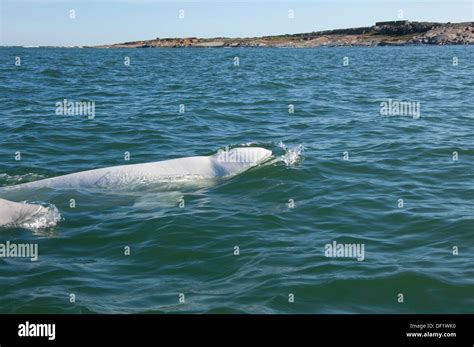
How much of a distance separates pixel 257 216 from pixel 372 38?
147 metres

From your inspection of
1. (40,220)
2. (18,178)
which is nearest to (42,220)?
(40,220)

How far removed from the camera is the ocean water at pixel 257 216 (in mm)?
8617

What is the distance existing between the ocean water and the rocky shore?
11151cm

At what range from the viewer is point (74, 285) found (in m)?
9.02

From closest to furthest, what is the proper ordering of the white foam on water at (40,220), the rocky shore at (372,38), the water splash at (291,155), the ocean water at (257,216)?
the ocean water at (257,216)
the white foam on water at (40,220)
the water splash at (291,155)
the rocky shore at (372,38)

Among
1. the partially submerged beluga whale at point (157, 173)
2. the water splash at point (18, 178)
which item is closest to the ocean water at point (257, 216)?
the water splash at point (18, 178)

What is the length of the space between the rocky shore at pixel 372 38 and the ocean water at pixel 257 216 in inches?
4390

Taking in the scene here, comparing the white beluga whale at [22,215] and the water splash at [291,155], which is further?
the water splash at [291,155]

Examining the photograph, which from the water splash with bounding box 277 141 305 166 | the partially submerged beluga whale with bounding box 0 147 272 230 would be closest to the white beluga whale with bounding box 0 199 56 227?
the partially submerged beluga whale with bounding box 0 147 272 230

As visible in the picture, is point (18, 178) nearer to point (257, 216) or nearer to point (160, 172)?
point (160, 172)

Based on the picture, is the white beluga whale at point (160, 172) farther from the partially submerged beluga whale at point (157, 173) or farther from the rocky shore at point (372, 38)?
the rocky shore at point (372, 38)

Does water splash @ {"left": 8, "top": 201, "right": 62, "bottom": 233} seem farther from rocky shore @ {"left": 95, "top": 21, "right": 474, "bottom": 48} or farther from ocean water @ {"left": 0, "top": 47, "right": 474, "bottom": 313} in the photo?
rocky shore @ {"left": 95, "top": 21, "right": 474, "bottom": 48}

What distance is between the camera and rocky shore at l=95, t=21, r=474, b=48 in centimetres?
12912
